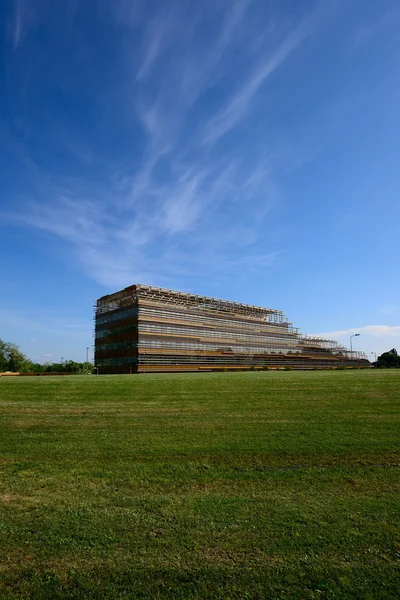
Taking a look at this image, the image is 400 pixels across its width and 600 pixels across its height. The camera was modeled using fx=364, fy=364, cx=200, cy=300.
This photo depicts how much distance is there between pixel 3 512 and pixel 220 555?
3530 mm

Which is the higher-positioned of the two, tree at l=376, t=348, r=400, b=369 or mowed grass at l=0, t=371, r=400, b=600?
tree at l=376, t=348, r=400, b=369

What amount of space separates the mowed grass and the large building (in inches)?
2389

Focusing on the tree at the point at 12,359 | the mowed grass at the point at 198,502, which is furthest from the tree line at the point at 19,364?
the mowed grass at the point at 198,502

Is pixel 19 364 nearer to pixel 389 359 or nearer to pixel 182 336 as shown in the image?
pixel 182 336

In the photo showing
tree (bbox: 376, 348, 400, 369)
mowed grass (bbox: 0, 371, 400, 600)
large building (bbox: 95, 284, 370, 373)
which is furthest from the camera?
tree (bbox: 376, 348, 400, 369)

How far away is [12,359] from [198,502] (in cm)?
8587

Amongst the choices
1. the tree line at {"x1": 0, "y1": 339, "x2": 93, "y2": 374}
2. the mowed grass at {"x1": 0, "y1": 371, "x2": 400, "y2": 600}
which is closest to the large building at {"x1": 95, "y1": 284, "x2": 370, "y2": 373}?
the tree line at {"x1": 0, "y1": 339, "x2": 93, "y2": 374}

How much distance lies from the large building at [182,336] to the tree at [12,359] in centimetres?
1613

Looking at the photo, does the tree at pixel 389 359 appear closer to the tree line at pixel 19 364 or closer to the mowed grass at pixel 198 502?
the tree line at pixel 19 364

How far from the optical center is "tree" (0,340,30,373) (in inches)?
3123

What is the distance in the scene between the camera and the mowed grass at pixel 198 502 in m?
4.27

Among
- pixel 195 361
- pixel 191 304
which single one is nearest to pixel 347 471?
pixel 195 361

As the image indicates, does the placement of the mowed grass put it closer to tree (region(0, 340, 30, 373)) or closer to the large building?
the large building

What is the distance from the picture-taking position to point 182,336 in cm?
7844
